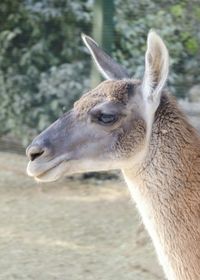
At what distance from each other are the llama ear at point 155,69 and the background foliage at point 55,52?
3.61 m

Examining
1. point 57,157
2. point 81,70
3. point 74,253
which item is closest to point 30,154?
point 57,157

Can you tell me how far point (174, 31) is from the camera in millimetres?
7164

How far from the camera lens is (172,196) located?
353cm

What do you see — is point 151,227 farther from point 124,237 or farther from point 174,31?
point 174,31

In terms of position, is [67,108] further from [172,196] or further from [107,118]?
[172,196]

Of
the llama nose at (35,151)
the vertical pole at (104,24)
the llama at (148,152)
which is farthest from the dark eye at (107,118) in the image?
the vertical pole at (104,24)

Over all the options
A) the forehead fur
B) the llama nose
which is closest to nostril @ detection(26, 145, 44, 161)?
the llama nose

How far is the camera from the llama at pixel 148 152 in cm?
351

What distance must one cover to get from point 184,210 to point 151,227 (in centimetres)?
16

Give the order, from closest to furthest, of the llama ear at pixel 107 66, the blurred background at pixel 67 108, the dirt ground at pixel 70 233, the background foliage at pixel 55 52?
the llama ear at pixel 107 66 < the dirt ground at pixel 70 233 < the blurred background at pixel 67 108 < the background foliage at pixel 55 52

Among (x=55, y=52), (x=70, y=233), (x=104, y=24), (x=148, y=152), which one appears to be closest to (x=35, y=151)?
(x=148, y=152)

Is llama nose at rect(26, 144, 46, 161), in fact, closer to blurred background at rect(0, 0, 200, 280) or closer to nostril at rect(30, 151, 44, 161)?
nostril at rect(30, 151, 44, 161)

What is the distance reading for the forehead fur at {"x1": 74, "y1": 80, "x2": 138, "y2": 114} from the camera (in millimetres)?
3650

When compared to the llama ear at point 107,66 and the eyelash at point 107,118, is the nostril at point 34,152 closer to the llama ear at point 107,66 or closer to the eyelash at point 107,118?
the eyelash at point 107,118
